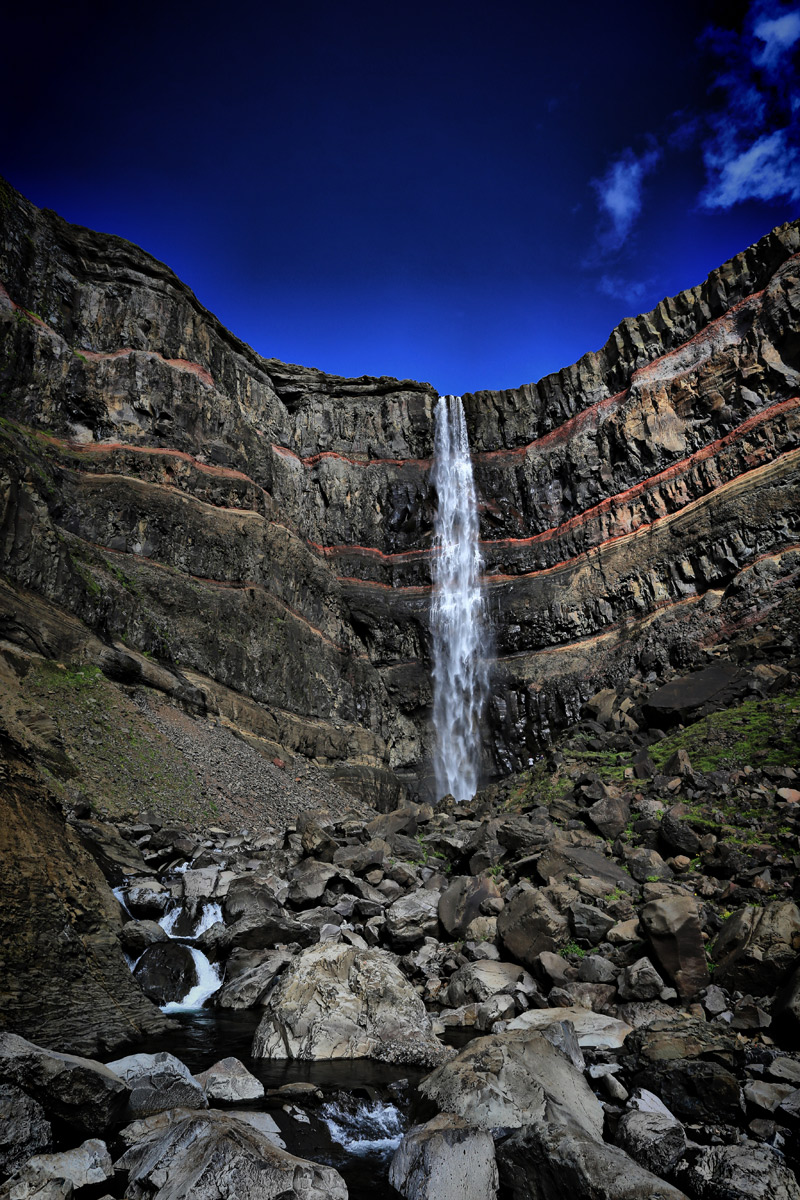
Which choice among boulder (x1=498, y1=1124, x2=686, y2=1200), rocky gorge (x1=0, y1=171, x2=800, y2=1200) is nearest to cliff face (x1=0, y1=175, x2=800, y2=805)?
rocky gorge (x1=0, y1=171, x2=800, y2=1200)

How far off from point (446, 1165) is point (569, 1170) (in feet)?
3.03

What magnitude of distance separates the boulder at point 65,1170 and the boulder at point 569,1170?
2759mm

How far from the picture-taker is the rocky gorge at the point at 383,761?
4758 millimetres

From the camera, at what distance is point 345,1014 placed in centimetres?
746

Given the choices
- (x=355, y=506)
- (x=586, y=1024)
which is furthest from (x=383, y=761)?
(x=586, y=1024)

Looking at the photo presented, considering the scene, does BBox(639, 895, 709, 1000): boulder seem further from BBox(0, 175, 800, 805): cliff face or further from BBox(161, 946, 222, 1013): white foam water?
BBox(0, 175, 800, 805): cliff face

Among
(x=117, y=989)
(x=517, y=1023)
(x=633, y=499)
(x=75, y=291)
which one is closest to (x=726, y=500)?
(x=633, y=499)

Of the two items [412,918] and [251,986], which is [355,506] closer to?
[412,918]

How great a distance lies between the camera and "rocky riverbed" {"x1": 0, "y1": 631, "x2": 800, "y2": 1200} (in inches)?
157

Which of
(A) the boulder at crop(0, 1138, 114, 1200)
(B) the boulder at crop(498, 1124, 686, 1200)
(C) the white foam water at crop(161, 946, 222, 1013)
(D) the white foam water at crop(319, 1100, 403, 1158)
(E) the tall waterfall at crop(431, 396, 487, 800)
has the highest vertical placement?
(E) the tall waterfall at crop(431, 396, 487, 800)

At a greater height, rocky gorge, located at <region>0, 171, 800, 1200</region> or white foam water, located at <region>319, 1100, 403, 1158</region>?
rocky gorge, located at <region>0, 171, 800, 1200</region>

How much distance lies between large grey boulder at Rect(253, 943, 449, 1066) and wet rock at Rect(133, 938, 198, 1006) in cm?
189

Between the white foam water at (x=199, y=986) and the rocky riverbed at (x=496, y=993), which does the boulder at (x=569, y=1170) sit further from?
the white foam water at (x=199, y=986)

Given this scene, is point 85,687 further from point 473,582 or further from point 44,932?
point 473,582
